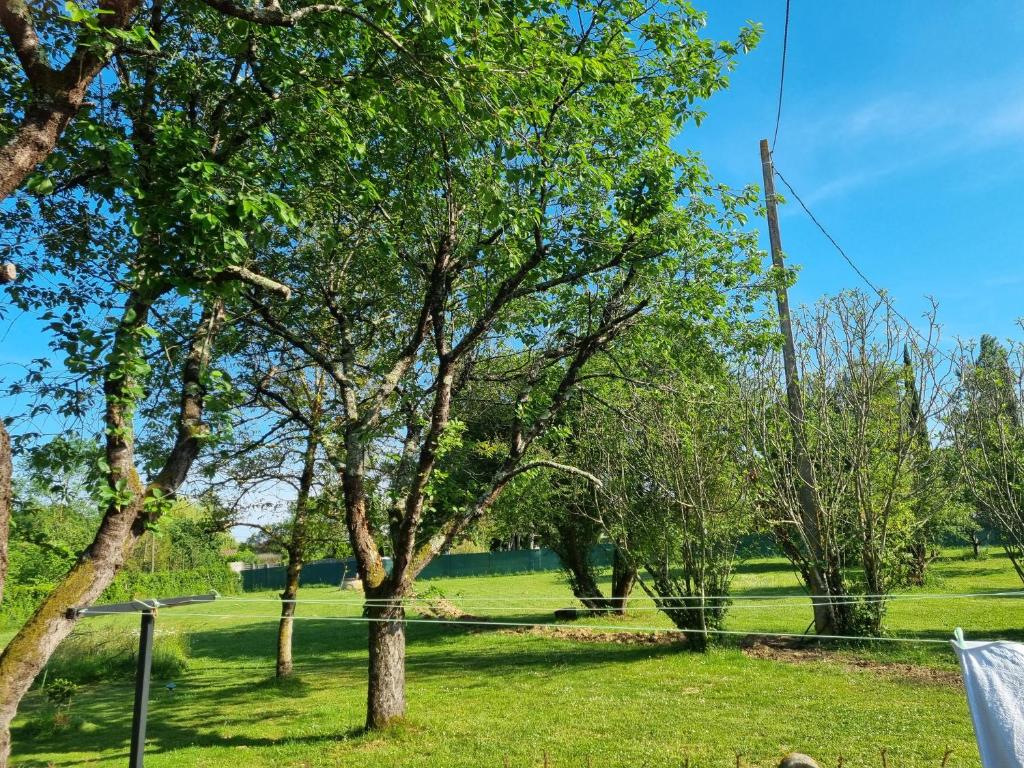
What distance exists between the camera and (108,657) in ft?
52.7

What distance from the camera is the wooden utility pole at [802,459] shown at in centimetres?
1262

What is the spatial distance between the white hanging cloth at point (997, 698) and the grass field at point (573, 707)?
3.92 metres

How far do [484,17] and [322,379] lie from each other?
7670mm

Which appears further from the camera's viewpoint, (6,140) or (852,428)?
(852,428)

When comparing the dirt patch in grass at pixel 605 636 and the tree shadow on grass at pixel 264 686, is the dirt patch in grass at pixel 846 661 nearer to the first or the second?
the dirt patch in grass at pixel 605 636

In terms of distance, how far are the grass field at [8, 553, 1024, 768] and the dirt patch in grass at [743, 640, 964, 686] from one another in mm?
64

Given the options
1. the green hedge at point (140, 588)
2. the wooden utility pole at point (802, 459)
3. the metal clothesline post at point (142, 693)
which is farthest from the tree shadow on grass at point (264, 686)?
the green hedge at point (140, 588)

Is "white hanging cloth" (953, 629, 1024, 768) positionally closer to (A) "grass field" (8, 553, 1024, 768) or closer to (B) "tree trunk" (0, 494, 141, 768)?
(A) "grass field" (8, 553, 1024, 768)

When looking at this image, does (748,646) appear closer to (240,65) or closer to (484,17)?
(484,17)

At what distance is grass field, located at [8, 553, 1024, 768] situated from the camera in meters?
7.50

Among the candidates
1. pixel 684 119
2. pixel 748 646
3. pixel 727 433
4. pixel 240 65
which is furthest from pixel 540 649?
pixel 240 65

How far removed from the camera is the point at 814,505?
42.1 feet

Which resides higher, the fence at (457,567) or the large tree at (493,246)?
the large tree at (493,246)

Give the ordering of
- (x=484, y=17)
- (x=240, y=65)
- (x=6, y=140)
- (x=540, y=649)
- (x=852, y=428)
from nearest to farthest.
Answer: (x=6, y=140) < (x=484, y=17) < (x=240, y=65) < (x=852, y=428) < (x=540, y=649)
